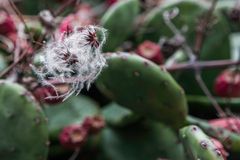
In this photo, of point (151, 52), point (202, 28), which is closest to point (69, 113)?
point (151, 52)

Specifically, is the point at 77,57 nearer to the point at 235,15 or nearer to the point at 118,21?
the point at 118,21

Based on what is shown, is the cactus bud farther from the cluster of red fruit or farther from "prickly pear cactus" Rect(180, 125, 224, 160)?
"prickly pear cactus" Rect(180, 125, 224, 160)

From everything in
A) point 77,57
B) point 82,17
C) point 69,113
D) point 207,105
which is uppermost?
point 77,57

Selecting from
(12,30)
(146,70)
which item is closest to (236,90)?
(146,70)

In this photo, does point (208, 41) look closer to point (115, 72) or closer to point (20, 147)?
point (115, 72)

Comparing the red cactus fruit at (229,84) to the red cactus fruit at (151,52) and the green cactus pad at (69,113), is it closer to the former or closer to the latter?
the red cactus fruit at (151,52)

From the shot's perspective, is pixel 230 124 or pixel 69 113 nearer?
pixel 230 124
